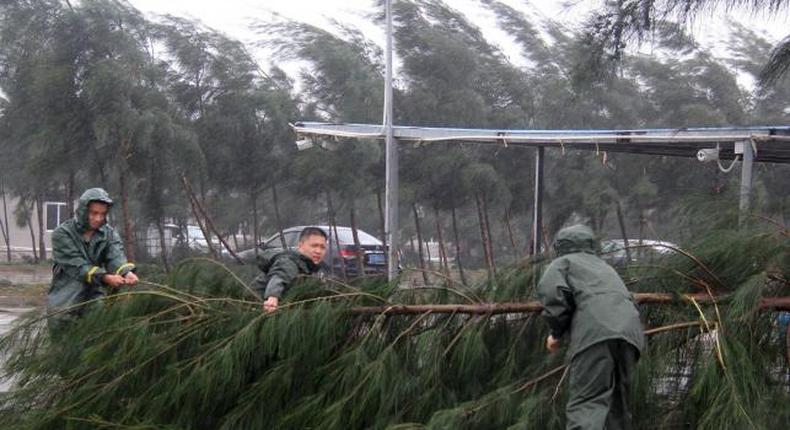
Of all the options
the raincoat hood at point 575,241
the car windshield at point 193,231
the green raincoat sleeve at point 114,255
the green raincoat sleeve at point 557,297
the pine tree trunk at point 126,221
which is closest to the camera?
the green raincoat sleeve at point 557,297

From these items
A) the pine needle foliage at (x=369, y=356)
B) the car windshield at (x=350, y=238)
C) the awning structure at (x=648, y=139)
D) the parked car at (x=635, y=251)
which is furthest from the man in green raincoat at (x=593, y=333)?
the car windshield at (x=350, y=238)

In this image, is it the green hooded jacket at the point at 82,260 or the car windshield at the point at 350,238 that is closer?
the green hooded jacket at the point at 82,260

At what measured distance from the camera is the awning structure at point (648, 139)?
7.75 m

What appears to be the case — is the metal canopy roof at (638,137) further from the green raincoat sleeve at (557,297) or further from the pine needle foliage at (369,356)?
the green raincoat sleeve at (557,297)

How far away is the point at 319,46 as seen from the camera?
51.8 ft

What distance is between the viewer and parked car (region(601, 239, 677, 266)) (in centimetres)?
504

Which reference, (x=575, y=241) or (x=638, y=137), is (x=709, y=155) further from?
(x=575, y=241)

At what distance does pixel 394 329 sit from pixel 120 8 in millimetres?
11396

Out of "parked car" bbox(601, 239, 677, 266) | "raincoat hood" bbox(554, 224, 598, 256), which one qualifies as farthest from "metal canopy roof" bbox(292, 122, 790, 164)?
"raincoat hood" bbox(554, 224, 598, 256)

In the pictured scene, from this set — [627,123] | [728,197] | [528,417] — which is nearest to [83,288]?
[528,417]

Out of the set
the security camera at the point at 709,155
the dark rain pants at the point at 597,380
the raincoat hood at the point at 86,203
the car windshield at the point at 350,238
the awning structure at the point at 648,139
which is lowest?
the dark rain pants at the point at 597,380

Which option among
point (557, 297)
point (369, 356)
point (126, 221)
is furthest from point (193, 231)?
point (557, 297)

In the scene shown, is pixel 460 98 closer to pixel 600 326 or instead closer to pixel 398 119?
pixel 398 119

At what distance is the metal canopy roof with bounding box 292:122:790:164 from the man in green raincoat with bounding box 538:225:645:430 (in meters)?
3.94
